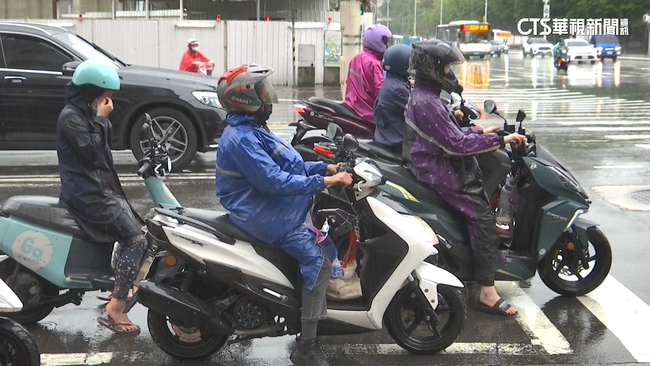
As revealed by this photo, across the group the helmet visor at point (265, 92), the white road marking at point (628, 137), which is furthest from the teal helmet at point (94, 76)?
the white road marking at point (628, 137)

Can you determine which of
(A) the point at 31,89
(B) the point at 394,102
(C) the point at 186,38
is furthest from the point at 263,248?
(C) the point at 186,38

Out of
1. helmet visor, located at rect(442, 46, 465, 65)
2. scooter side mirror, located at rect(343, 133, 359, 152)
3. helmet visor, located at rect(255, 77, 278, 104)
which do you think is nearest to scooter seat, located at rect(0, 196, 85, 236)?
helmet visor, located at rect(255, 77, 278, 104)

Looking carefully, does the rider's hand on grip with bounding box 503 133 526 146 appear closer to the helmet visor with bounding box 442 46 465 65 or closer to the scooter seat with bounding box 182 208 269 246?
the helmet visor with bounding box 442 46 465 65

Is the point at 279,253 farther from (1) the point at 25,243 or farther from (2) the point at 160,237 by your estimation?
(1) the point at 25,243

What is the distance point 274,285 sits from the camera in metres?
4.52

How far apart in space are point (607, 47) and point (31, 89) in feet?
158

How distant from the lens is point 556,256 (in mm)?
5863

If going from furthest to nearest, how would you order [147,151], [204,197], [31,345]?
1. [204,197]
2. [147,151]
3. [31,345]

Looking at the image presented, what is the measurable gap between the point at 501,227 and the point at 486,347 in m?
1.16

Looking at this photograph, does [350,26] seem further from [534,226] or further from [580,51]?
[580,51]

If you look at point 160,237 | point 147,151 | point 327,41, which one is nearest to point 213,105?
point 147,151

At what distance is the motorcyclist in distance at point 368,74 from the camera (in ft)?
26.9

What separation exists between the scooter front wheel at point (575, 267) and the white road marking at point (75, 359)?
301cm

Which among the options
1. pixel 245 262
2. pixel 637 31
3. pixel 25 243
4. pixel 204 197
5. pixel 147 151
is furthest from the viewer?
pixel 637 31
